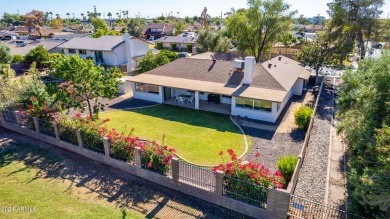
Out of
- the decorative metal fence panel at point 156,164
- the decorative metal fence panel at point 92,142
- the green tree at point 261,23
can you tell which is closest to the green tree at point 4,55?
the decorative metal fence panel at point 92,142

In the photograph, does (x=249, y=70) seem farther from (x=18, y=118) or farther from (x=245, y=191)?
(x=18, y=118)

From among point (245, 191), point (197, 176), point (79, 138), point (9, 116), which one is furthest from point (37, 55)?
point (245, 191)

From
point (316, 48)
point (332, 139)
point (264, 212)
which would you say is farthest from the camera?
point (316, 48)

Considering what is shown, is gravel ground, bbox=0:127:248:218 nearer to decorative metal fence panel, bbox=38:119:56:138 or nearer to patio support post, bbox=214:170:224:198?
patio support post, bbox=214:170:224:198

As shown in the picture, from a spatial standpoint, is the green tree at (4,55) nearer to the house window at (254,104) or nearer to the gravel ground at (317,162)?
the house window at (254,104)

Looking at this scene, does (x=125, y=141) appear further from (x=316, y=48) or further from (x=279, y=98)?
(x=316, y=48)

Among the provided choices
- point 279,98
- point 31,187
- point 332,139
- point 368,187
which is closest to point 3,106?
point 31,187

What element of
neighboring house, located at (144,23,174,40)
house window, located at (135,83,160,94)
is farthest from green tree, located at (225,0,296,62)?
neighboring house, located at (144,23,174,40)
